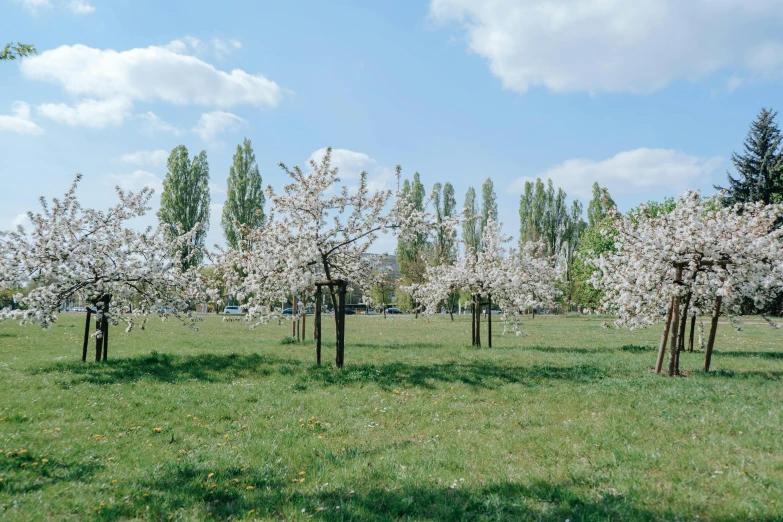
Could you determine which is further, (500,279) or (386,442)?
(500,279)

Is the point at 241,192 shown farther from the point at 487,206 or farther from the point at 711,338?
the point at 711,338

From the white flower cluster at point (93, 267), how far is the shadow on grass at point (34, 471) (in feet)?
29.4

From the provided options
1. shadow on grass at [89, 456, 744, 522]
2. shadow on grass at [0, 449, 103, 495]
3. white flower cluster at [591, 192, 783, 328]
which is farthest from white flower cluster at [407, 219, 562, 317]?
shadow on grass at [0, 449, 103, 495]

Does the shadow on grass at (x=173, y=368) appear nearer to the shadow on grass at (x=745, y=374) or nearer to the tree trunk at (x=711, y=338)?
the shadow on grass at (x=745, y=374)

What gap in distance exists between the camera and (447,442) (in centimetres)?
846

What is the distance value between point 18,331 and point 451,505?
32.0m

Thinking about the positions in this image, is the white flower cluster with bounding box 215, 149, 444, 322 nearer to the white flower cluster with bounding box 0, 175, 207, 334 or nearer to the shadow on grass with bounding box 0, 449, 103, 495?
the white flower cluster with bounding box 0, 175, 207, 334

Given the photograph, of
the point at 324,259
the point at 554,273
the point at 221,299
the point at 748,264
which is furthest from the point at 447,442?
the point at 554,273

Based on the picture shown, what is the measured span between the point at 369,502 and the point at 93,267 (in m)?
14.5

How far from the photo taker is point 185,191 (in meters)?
64.8

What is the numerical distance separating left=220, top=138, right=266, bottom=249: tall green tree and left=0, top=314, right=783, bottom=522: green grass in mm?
50799

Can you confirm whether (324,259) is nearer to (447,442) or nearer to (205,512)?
(447,442)

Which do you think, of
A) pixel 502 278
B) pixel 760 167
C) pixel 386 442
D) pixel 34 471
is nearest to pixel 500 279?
pixel 502 278

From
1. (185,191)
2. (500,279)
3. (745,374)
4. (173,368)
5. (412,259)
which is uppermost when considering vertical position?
(185,191)
